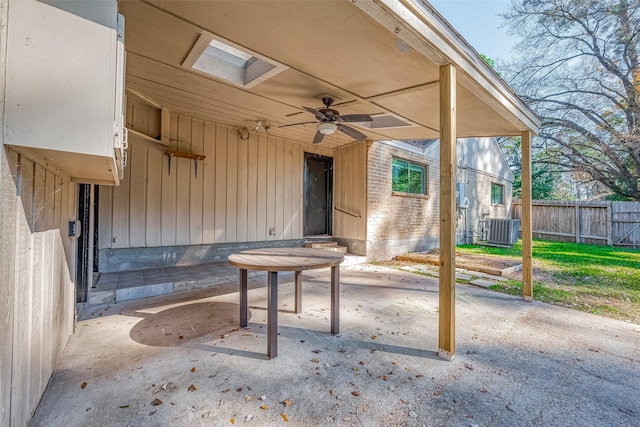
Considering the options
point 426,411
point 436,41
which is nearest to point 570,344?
point 426,411

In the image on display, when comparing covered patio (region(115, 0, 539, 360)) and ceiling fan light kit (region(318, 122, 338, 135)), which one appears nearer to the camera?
covered patio (region(115, 0, 539, 360))

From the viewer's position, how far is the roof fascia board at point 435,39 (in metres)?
1.91

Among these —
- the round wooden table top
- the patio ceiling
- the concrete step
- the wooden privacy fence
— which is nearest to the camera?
the patio ceiling

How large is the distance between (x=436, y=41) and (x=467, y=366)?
2584 mm

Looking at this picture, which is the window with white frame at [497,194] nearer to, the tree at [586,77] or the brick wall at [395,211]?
the tree at [586,77]

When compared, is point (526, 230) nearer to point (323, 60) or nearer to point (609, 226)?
point (323, 60)

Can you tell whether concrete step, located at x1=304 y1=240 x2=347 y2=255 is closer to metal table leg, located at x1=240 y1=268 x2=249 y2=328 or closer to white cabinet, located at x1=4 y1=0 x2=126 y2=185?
metal table leg, located at x1=240 y1=268 x2=249 y2=328

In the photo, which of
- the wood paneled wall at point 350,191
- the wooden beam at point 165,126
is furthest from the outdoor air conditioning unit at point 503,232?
the wooden beam at point 165,126

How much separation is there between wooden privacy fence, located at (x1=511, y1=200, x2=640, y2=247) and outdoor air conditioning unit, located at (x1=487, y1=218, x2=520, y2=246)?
3.77 meters

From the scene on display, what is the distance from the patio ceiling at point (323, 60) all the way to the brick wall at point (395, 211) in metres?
2.05

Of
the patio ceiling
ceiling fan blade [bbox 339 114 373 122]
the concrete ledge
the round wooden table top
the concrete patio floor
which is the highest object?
the patio ceiling

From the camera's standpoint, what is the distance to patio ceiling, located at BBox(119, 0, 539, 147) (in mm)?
2129

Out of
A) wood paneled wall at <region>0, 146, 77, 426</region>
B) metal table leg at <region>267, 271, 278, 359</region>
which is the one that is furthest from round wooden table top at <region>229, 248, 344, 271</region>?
wood paneled wall at <region>0, 146, 77, 426</region>

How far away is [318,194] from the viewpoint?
712cm
